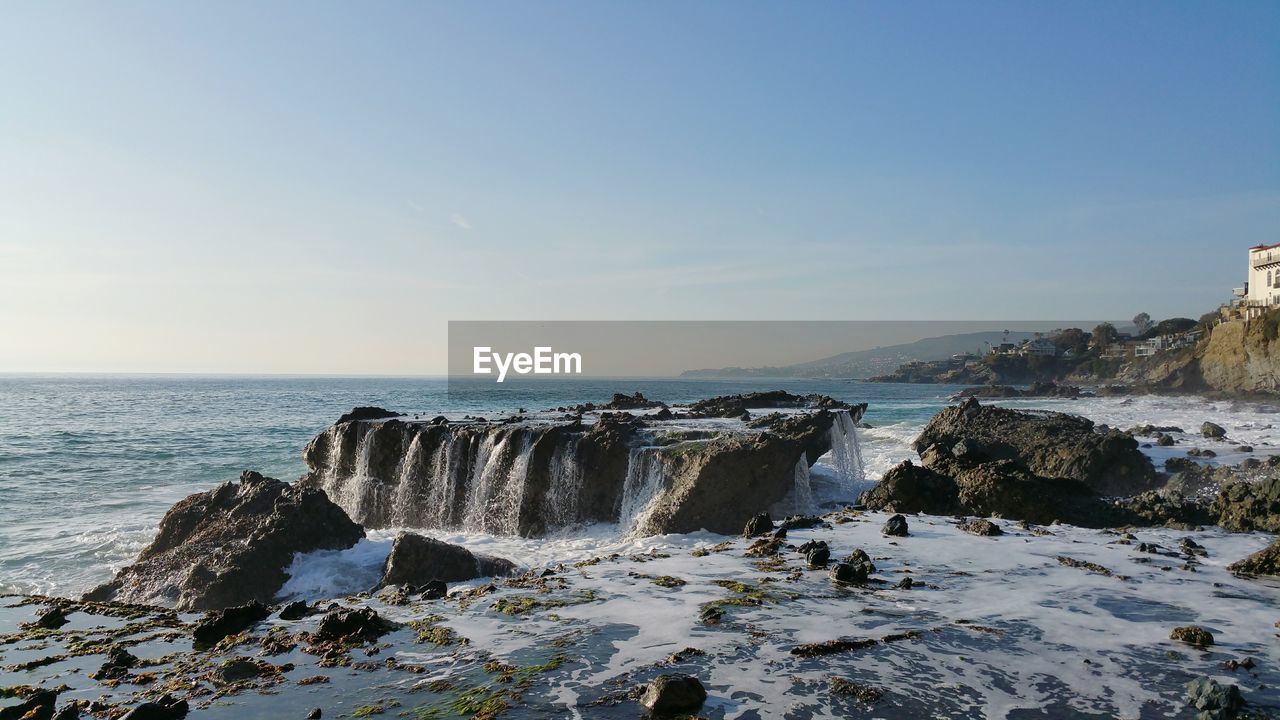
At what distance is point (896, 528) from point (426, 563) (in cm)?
921

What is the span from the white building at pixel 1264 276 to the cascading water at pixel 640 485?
83.6 metres

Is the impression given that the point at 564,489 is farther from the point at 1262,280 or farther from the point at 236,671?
the point at 1262,280

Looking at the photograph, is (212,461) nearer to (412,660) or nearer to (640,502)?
(640,502)

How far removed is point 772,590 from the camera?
9.91 meters

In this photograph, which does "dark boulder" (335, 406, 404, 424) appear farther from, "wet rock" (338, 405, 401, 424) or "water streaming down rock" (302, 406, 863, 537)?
"water streaming down rock" (302, 406, 863, 537)

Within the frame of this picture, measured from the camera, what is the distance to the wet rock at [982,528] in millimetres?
13414

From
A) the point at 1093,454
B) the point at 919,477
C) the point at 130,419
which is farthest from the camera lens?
the point at 130,419

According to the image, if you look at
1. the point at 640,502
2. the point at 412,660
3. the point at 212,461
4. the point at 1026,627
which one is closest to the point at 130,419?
the point at 212,461

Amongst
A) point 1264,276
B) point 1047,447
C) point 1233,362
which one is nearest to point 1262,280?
point 1264,276

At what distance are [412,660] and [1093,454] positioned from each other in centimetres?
2565

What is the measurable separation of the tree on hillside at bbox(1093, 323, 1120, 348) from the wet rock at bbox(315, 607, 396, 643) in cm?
16996

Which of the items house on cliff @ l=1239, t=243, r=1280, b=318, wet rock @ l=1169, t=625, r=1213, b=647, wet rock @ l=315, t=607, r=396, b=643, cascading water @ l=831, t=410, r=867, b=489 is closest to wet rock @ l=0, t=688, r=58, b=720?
wet rock @ l=315, t=607, r=396, b=643

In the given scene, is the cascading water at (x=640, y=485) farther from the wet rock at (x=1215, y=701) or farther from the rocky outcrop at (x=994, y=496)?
the wet rock at (x=1215, y=701)

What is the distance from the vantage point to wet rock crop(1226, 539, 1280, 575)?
416 inches
